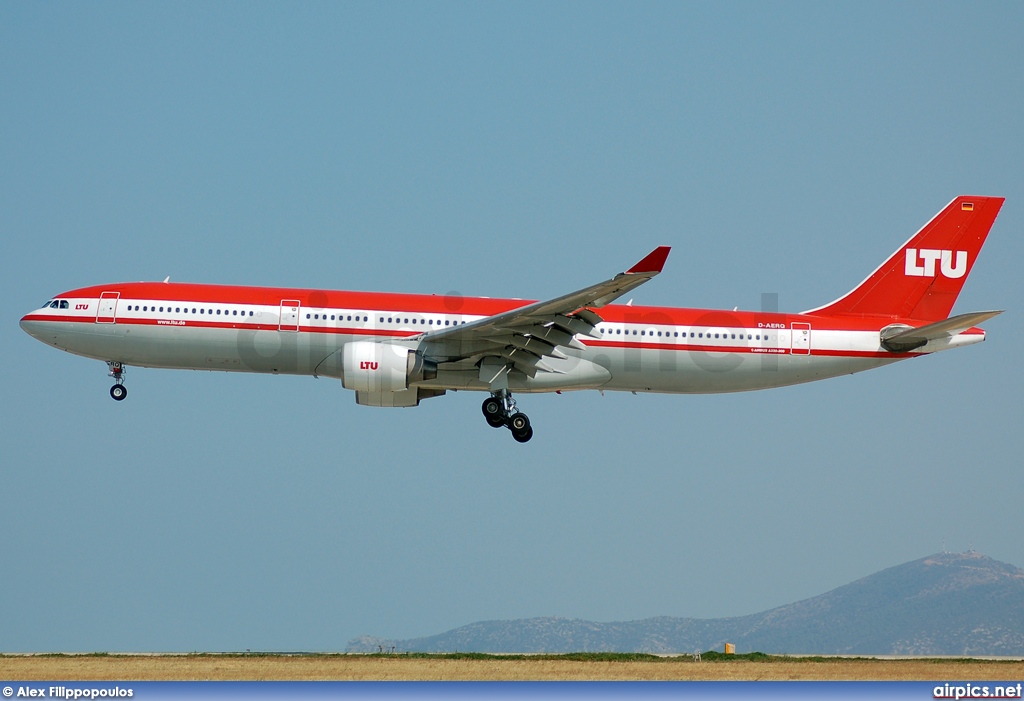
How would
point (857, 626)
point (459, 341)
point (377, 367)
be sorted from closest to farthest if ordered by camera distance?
point (377, 367)
point (459, 341)
point (857, 626)

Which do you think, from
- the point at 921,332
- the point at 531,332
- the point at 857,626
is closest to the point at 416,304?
the point at 531,332

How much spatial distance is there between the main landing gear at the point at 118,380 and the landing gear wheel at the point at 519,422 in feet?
40.6

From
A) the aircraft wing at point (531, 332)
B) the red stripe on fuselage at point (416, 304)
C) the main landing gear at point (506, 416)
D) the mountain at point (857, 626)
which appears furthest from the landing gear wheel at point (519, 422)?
the mountain at point (857, 626)

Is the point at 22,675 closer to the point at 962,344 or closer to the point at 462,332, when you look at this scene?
Answer: the point at 462,332

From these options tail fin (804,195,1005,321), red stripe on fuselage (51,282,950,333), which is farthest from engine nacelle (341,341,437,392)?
tail fin (804,195,1005,321)

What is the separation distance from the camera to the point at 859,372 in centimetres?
3703

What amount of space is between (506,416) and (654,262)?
8416 millimetres

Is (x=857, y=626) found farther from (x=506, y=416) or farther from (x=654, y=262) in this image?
(x=654, y=262)

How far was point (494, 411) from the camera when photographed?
3488 cm

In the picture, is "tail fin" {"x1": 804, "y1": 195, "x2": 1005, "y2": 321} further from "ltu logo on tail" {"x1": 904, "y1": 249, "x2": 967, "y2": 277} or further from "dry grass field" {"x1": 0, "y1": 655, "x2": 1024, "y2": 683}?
"dry grass field" {"x1": 0, "y1": 655, "x2": 1024, "y2": 683}

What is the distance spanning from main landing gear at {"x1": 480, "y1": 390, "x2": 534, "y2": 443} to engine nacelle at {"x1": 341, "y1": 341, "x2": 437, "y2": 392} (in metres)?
2.93

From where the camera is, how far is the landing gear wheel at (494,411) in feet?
114

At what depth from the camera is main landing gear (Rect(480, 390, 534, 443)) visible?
34812 mm

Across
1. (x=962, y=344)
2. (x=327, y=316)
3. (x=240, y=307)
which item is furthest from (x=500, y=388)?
(x=962, y=344)
